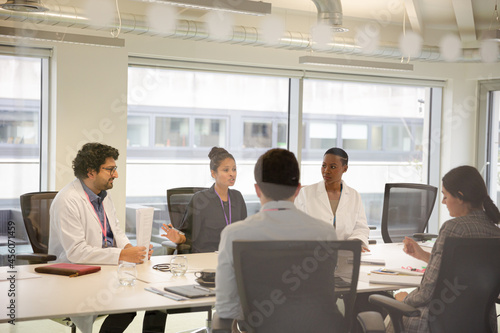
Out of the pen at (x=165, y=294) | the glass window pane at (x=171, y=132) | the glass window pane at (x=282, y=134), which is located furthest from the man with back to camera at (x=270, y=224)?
the glass window pane at (x=282, y=134)

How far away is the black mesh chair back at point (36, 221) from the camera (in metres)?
3.90

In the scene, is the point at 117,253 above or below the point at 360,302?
above

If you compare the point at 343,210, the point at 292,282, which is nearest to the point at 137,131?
the point at 343,210

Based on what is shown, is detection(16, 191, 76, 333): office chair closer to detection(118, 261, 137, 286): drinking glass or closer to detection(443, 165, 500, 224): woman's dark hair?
detection(118, 261, 137, 286): drinking glass

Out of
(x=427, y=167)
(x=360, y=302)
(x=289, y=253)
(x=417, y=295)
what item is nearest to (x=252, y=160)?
(x=427, y=167)

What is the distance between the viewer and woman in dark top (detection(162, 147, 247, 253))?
410 cm

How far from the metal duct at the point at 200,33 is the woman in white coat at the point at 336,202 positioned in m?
1.97

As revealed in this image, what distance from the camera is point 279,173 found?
227 cm

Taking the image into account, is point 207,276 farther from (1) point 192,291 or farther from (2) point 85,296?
(2) point 85,296

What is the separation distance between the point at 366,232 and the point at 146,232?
1.77m

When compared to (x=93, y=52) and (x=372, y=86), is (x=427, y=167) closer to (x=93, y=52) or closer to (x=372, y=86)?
(x=372, y=86)

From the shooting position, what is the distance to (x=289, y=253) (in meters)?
2.05

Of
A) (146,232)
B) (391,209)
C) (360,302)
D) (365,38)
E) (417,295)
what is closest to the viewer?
(417,295)

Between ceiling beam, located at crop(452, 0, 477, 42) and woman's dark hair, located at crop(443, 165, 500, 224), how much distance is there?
13.1 feet
